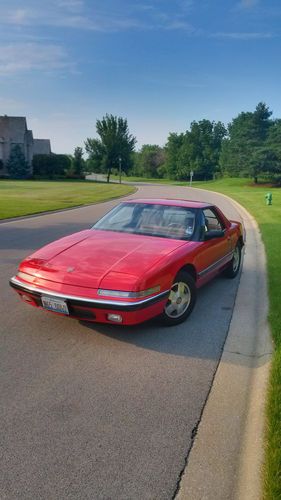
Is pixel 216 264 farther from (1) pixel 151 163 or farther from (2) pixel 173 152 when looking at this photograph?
(1) pixel 151 163

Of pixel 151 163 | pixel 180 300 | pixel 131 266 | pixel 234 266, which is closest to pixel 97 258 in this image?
pixel 131 266

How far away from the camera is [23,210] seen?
57.1 ft

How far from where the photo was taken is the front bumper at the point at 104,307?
12.4ft

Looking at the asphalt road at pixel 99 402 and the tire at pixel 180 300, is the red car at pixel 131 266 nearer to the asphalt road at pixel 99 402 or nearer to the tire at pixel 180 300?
the tire at pixel 180 300

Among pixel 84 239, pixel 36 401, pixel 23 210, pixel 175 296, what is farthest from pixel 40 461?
pixel 23 210

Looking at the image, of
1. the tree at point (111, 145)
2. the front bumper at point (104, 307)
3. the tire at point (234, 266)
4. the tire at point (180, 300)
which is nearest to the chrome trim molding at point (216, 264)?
the tire at point (234, 266)

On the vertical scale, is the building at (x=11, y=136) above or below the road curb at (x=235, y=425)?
above

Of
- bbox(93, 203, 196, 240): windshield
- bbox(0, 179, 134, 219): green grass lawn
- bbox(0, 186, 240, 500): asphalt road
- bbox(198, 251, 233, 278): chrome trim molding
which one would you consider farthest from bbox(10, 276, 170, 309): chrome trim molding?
bbox(0, 179, 134, 219): green grass lawn

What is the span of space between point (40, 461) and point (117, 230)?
341 centimetres

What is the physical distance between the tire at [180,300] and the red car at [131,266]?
1cm

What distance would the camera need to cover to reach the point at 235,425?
9.37 ft

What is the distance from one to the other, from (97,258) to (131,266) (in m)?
0.45

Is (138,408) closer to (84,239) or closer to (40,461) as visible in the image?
(40,461)

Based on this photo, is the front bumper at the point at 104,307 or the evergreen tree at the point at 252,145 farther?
the evergreen tree at the point at 252,145
